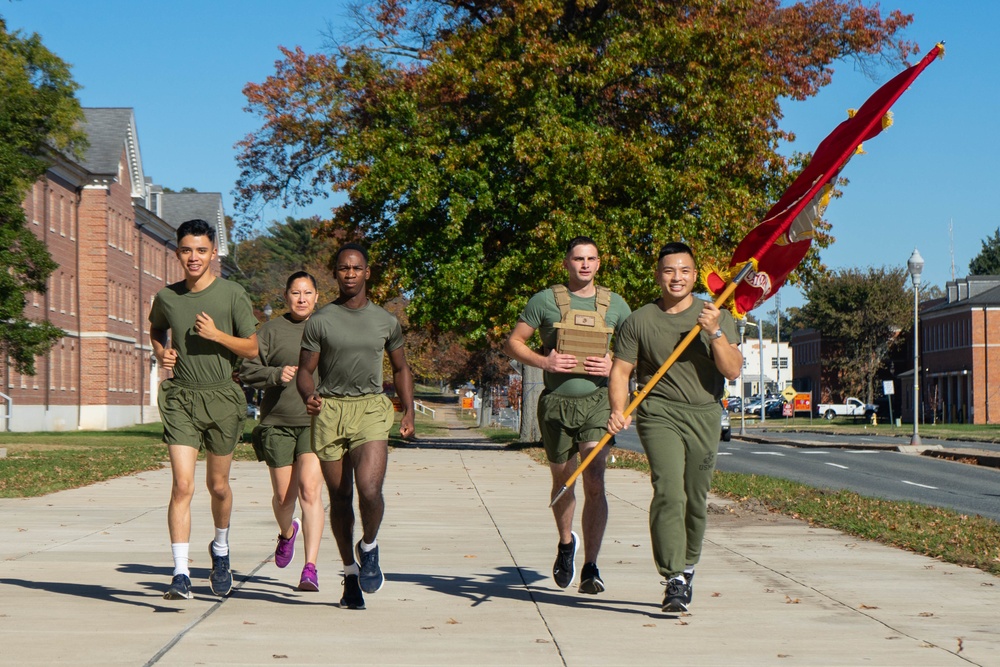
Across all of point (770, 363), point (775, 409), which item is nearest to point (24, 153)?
point (775, 409)

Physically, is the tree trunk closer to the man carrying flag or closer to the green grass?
the green grass

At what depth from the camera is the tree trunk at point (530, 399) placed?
37281mm

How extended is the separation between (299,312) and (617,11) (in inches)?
1103

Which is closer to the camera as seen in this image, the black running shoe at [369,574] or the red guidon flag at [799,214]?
the black running shoe at [369,574]

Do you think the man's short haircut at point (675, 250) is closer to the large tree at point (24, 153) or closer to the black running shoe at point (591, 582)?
the black running shoe at point (591, 582)

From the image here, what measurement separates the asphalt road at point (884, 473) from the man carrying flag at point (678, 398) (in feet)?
32.7

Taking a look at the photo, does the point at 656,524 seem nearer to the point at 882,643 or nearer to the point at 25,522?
the point at 882,643

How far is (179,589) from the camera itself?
27.1 ft

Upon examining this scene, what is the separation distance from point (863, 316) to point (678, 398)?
9332 centimetres

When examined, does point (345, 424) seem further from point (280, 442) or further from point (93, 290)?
point (93, 290)

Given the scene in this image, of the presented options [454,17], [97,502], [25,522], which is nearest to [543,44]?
[454,17]

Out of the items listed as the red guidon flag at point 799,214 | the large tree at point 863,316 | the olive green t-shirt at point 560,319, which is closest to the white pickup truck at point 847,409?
the large tree at point 863,316

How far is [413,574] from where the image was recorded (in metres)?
10.1

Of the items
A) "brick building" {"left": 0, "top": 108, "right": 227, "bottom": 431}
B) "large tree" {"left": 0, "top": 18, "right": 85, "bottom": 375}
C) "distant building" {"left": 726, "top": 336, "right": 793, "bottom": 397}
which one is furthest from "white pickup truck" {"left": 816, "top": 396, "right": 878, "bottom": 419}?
"large tree" {"left": 0, "top": 18, "right": 85, "bottom": 375}
